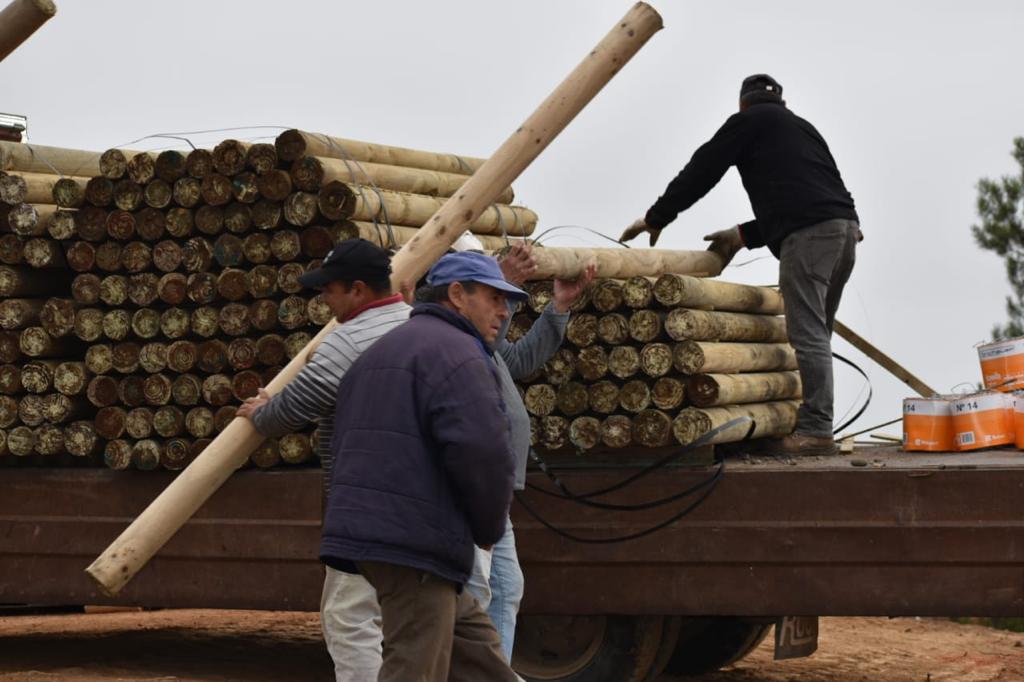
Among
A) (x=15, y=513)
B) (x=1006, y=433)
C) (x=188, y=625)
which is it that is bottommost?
(x=188, y=625)

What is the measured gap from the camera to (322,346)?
21.1 ft

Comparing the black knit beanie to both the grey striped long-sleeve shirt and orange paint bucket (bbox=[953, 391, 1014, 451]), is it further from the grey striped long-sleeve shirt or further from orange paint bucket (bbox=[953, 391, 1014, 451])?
the grey striped long-sleeve shirt

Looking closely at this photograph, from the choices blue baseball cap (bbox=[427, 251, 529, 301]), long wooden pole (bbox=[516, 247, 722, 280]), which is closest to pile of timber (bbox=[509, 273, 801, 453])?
long wooden pole (bbox=[516, 247, 722, 280])

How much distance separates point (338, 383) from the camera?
21.0 feet

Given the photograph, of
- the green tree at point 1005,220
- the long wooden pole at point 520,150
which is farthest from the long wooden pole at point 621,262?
the green tree at point 1005,220

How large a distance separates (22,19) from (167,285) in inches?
94.1

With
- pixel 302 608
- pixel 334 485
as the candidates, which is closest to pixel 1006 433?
pixel 302 608

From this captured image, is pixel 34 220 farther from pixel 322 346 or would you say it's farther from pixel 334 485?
pixel 334 485

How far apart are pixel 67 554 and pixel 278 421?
9.95ft

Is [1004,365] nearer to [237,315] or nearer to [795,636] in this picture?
[795,636]

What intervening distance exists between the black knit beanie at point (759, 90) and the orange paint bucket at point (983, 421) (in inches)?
71.8

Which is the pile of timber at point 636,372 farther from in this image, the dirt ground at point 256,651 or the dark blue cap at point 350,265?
the dirt ground at point 256,651

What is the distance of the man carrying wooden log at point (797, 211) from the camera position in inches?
332

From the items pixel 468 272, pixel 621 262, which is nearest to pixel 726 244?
pixel 621 262
